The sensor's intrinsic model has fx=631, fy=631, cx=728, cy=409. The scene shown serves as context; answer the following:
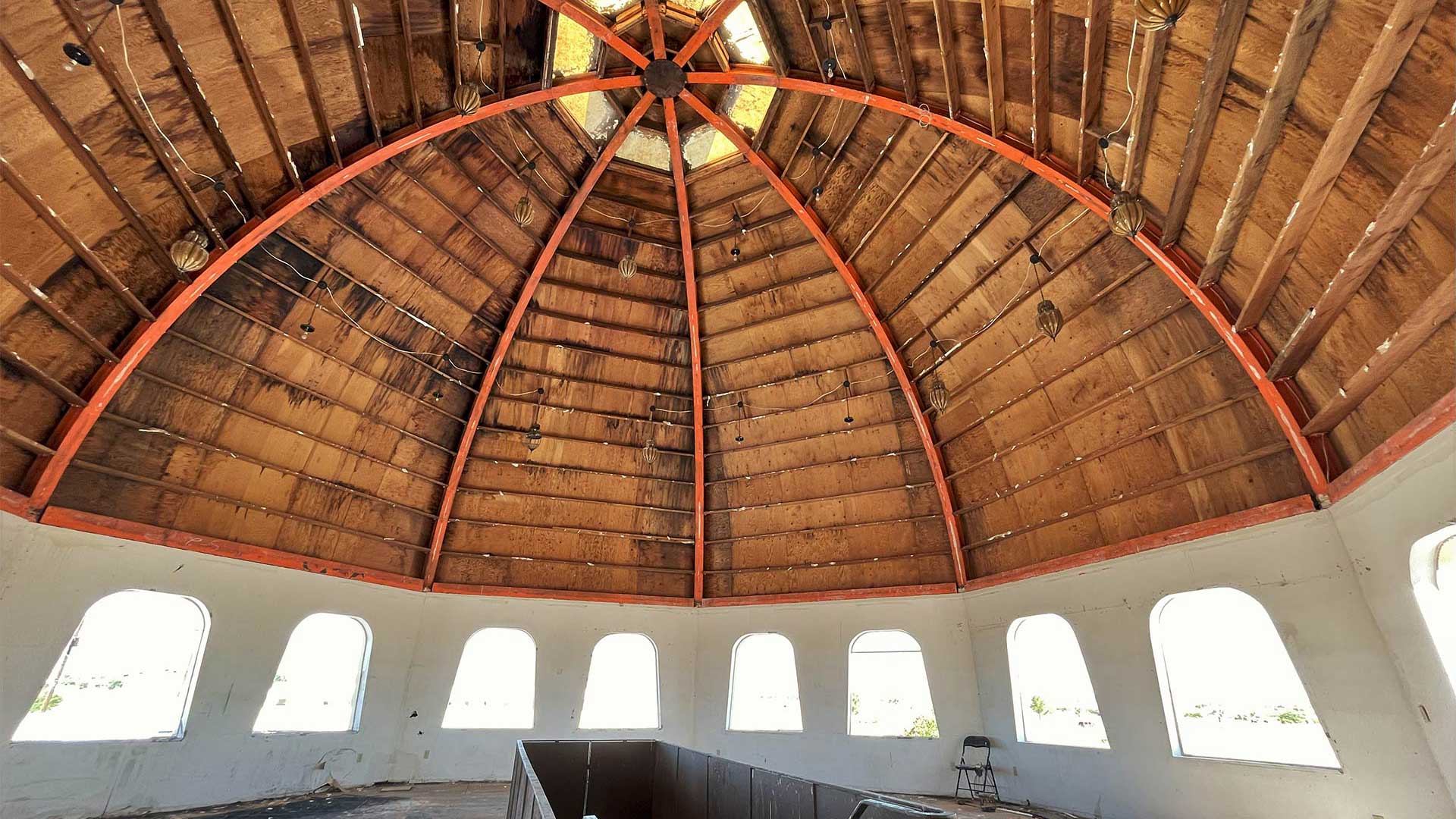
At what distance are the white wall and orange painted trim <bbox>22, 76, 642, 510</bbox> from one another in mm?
1030

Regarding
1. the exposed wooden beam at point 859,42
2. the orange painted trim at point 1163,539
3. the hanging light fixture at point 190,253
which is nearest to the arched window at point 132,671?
the hanging light fixture at point 190,253

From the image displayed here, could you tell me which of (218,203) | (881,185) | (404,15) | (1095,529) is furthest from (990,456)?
(218,203)

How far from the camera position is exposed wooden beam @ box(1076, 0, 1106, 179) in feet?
22.8

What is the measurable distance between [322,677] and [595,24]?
534 inches

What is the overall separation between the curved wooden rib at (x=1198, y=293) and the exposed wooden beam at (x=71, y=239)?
1056 cm

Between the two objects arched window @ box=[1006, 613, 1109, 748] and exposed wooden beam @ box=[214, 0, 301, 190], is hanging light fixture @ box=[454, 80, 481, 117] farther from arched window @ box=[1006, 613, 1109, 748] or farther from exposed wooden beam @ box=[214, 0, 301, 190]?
arched window @ box=[1006, 613, 1109, 748]

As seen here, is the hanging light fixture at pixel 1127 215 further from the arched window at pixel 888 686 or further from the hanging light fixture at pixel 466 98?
the arched window at pixel 888 686

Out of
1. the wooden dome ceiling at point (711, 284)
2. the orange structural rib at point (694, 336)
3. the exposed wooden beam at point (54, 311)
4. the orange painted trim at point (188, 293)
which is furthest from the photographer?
the orange structural rib at point (694, 336)

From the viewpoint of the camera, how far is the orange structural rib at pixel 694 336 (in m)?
12.1

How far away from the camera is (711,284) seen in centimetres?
1428

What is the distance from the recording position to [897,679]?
47.1 feet

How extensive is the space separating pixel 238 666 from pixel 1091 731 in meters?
15.6

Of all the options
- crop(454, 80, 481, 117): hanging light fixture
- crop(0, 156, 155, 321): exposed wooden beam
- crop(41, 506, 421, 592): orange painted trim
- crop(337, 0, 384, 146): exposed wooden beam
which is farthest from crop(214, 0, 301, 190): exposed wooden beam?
crop(41, 506, 421, 592): orange painted trim

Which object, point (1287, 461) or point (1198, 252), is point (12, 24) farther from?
point (1287, 461)
